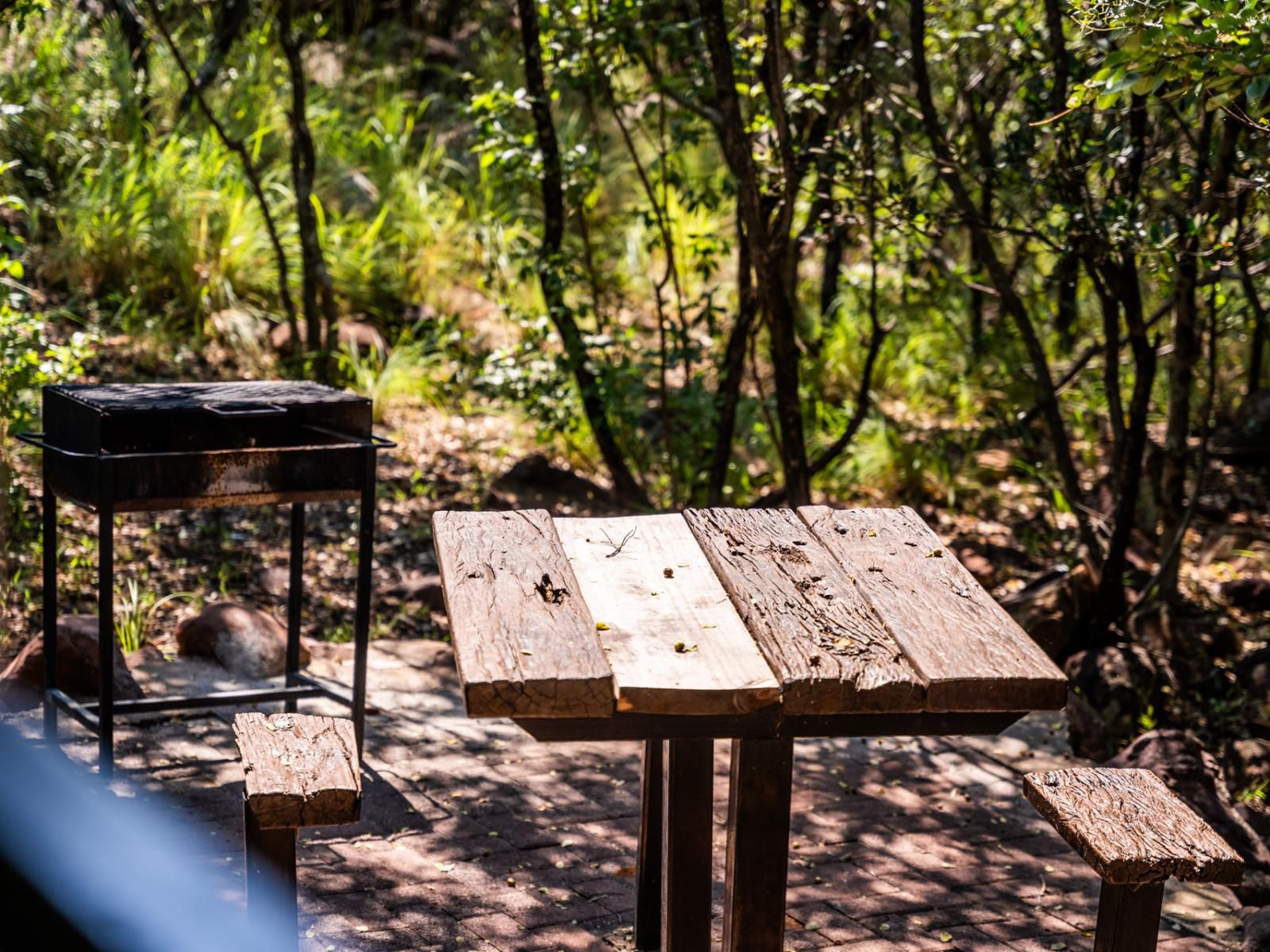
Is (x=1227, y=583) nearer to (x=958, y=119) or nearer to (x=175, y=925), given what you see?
(x=958, y=119)

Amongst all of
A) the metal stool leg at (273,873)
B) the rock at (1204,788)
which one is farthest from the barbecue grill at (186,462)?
the rock at (1204,788)

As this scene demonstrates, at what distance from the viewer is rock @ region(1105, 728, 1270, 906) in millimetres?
3701

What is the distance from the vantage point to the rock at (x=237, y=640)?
4785 mm

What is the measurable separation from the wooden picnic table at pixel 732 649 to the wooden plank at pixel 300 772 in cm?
37

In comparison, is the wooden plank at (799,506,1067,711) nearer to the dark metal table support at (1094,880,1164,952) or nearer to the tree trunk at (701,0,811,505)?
the dark metal table support at (1094,880,1164,952)

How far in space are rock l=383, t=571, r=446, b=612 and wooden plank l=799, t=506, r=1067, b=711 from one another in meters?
3.11

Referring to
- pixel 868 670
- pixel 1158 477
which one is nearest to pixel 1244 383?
pixel 1158 477

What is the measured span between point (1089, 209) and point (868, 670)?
3389mm

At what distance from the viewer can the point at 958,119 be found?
691 cm

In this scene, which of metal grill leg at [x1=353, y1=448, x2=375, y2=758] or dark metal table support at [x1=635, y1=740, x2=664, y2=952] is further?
metal grill leg at [x1=353, y1=448, x2=375, y2=758]

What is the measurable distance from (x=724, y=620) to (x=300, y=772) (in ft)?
2.59

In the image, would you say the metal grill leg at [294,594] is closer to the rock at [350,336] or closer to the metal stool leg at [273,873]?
the metal stool leg at [273,873]

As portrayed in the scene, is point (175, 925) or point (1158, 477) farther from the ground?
point (1158, 477)

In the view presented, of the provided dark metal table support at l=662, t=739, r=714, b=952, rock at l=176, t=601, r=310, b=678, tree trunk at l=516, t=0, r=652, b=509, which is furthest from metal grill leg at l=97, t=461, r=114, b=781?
tree trunk at l=516, t=0, r=652, b=509
